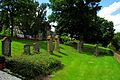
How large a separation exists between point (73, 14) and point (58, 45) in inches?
821

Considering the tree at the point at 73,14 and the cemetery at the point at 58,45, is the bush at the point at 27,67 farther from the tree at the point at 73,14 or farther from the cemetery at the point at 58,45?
the tree at the point at 73,14

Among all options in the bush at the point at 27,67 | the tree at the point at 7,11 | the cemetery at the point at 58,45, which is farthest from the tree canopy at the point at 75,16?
the bush at the point at 27,67

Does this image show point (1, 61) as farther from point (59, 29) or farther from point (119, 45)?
point (119, 45)

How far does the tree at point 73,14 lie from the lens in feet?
188

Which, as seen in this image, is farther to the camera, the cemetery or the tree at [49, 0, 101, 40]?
the tree at [49, 0, 101, 40]

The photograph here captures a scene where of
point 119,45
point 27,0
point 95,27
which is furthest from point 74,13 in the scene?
point 119,45

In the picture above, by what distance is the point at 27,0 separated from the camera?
6656 centimetres

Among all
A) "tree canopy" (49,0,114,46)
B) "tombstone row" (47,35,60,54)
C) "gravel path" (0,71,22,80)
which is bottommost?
"gravel path" (0,71,22,80)

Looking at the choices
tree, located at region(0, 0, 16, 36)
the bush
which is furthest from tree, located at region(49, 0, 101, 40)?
the bush

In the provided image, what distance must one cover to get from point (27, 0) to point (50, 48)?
116 feet

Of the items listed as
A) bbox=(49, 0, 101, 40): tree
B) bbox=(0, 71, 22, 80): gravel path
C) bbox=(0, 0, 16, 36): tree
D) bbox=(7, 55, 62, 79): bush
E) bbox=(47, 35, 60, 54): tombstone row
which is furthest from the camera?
bbox=(0, 0, 16, 36): tree

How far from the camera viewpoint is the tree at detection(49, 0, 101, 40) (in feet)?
188

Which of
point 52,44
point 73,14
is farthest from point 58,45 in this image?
point 73,14

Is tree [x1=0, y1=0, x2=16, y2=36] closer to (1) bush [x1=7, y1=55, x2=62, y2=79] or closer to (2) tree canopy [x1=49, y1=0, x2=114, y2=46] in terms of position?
(2) tree canopy [x1=49, y1=0, x2=114, y2=46]
